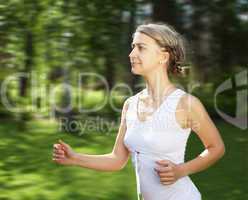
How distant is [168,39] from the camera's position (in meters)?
2.41

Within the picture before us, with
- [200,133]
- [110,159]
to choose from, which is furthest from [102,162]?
[200,133]

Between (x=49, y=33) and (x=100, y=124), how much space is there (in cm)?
397

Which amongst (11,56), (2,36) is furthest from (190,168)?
(11,56)

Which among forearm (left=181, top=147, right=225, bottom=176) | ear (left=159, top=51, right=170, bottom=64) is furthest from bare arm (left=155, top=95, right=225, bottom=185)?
ear (left=159, top=51, right=170, bottom=64)

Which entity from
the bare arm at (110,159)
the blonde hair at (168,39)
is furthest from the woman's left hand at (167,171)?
the blonde hair at (168,39)

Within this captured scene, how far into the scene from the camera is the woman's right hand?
7.74 ft

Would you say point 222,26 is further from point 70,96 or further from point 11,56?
point 11,56

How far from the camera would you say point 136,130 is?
236 cm

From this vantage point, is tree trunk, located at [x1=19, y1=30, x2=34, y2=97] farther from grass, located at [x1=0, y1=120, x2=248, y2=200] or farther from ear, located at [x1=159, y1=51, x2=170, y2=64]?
ear, located at [x1=159, y1=51, x2=170, y2=64]

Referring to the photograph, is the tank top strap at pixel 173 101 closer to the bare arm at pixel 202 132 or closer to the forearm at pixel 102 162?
the bare arm at pixel 202 132

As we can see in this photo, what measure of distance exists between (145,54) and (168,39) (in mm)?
111

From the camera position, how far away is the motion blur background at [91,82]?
5438mm

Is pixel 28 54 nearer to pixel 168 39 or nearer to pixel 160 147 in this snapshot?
pixel 168 39

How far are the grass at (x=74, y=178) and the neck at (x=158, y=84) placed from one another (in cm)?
260
